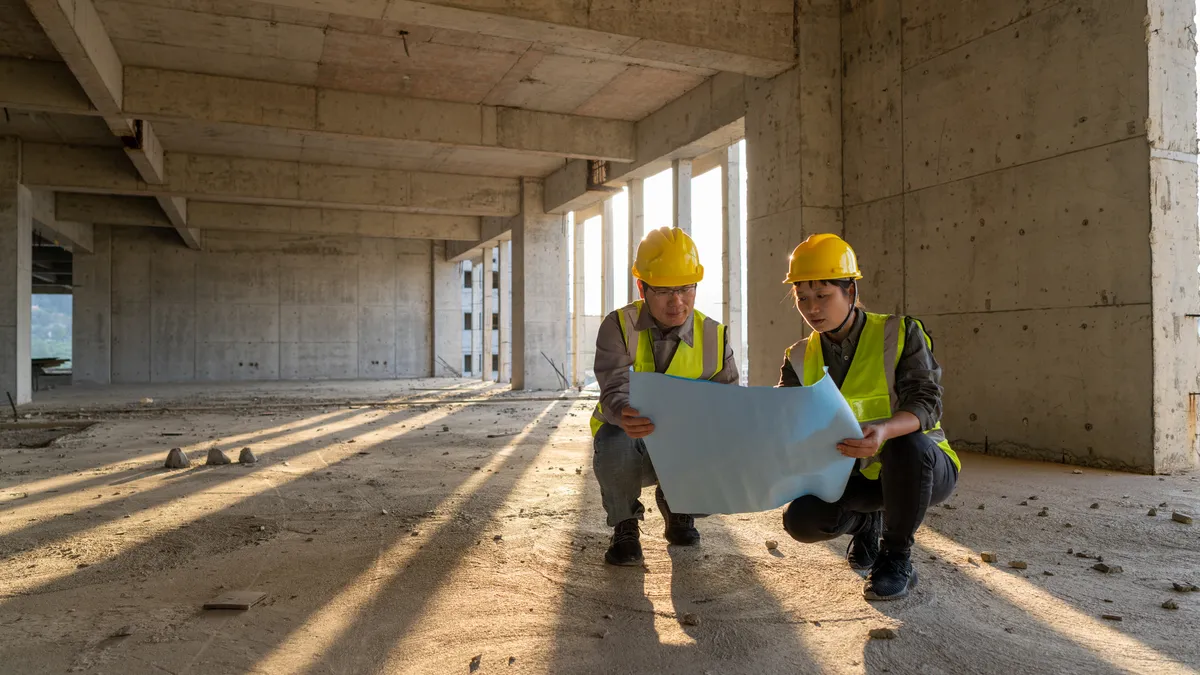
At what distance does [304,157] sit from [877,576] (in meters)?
14.3

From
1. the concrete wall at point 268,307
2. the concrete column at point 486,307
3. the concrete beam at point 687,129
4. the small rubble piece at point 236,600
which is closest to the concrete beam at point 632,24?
the concrete beam at point 687,129

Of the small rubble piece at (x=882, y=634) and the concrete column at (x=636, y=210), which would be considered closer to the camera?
the small rubble piece at (x=882, y=634)

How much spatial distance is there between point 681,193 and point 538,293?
17.1 feet

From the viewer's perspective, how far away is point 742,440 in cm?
229

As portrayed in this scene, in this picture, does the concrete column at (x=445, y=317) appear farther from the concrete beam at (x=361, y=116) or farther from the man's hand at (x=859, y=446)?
the man's hand at (x=859, y=446)

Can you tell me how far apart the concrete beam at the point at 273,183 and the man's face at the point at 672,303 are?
44.1 ft

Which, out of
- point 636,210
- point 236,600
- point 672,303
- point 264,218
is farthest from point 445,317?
point 236,600

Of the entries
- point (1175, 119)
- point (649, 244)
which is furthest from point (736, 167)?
point (649, 244)

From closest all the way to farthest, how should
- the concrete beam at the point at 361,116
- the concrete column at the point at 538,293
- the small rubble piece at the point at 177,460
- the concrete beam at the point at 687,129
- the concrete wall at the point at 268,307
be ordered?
the small rubble piece at the point at 177,460 → the concrete beam at the point at 687,129 → the concrete beam at the point at 361,116 → the concrete column at the point at 538,293 → the concrete wall at the point at 268,307

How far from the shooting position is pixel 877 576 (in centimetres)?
278

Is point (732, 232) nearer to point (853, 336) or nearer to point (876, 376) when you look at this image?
point (853, 336)

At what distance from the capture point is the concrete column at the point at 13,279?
13125 mm

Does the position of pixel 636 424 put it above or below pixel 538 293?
below

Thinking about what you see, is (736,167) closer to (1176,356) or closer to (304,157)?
(1176,356)
